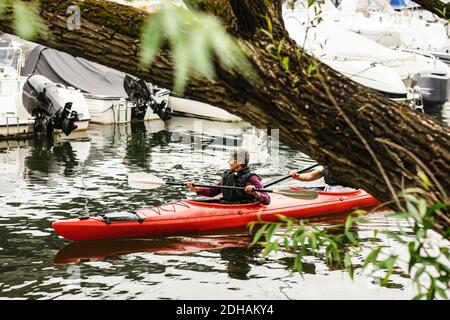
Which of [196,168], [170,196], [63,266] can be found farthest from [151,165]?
[63,266]

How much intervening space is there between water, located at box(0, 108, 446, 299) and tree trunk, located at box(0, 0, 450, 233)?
566cm

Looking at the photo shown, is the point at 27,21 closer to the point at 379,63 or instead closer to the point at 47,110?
the point at 47,110

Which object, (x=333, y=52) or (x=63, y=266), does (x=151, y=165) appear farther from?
(x=333, y=52)

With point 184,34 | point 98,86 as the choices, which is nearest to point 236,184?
point 184,34

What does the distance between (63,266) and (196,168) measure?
5.99 metres

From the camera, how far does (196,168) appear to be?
49.8 ft

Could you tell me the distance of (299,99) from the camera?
2.91m

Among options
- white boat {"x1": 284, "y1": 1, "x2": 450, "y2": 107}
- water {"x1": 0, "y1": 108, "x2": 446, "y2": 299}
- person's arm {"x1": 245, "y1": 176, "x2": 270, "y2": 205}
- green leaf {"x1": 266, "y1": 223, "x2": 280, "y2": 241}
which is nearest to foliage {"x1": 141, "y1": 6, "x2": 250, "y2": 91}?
green leaf {"x1": 266, "y1": 223, "x2": 280, "y2": 241}

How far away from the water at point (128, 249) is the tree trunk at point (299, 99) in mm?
5661

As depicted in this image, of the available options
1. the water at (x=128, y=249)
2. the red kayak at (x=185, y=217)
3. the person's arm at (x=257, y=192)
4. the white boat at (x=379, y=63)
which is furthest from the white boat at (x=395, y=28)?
the person's arm at (x=257, y=192)

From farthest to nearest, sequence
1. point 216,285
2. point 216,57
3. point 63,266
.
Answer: point 63,266 → point 216,285 → point 216,57

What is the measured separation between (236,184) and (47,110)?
785 centimetres

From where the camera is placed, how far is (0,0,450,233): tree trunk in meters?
2.89

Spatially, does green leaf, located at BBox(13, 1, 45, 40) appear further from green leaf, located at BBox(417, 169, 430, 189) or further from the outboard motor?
the outboard motor
